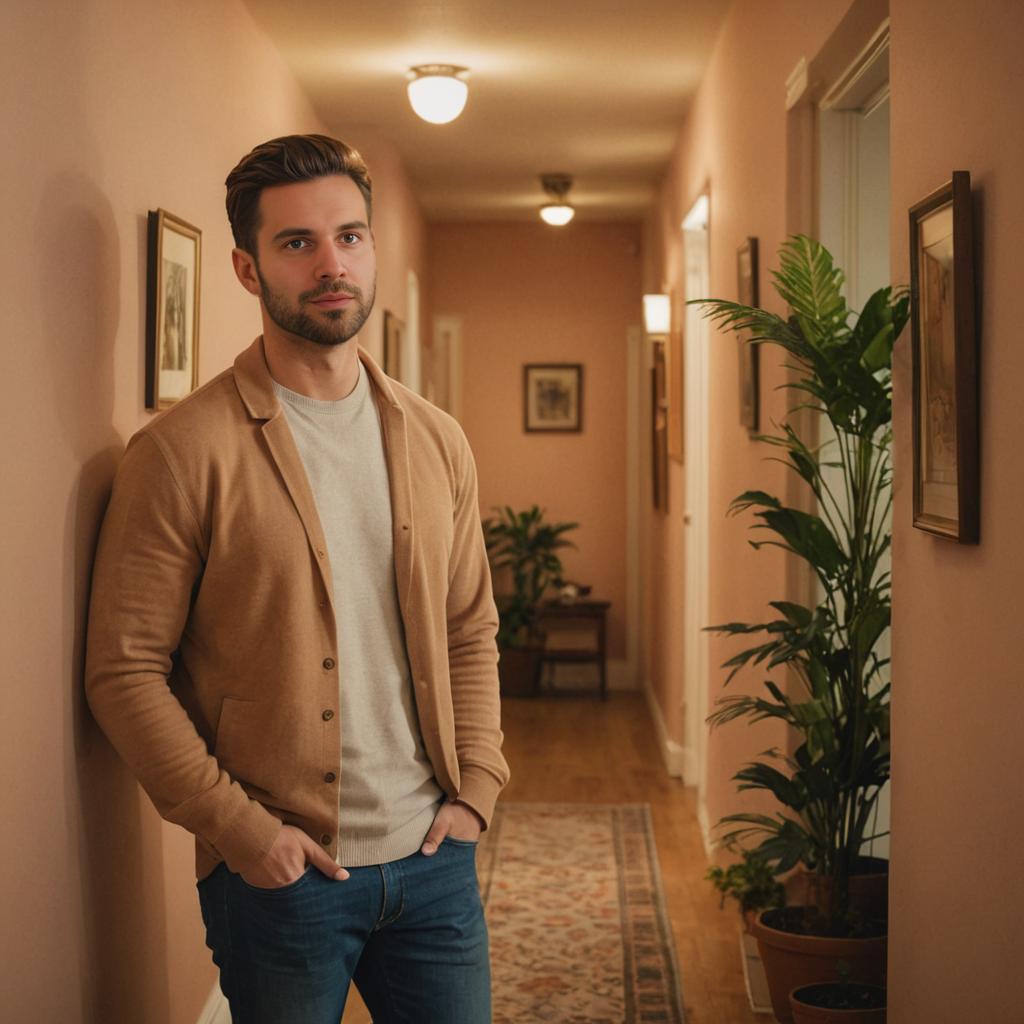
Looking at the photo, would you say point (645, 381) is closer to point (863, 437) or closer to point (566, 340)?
point (566, 340)

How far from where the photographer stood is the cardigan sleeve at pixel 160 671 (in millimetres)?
1670

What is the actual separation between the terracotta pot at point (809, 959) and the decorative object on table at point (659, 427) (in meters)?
3.50

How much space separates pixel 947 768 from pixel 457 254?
21.7ft

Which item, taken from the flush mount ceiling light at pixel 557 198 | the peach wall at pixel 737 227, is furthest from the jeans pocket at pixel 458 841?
the flush mount ceiling light at pixel 557 198

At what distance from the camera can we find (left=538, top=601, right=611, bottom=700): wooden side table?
7.73 meters

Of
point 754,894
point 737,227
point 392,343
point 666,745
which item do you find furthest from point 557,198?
point 754,894

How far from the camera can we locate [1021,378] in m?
1.61

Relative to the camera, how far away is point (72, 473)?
1.84 m

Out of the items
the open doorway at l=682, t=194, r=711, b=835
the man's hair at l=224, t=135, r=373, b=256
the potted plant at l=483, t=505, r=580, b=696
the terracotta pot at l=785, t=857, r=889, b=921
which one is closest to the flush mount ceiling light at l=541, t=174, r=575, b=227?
the open doorway at l=682, t=194, r=711, b=835

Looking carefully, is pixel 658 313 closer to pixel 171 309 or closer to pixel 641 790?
pixel 641 790

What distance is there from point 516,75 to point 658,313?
71.2 inches

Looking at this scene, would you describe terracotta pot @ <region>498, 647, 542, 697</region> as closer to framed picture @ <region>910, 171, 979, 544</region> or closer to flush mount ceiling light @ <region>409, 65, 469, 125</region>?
flush mount ceiling light @ <region>409, 65, 469, 125</region>

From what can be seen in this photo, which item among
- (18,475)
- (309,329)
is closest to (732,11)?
(309,329)

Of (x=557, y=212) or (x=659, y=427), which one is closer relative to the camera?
(x=659, y=427)
